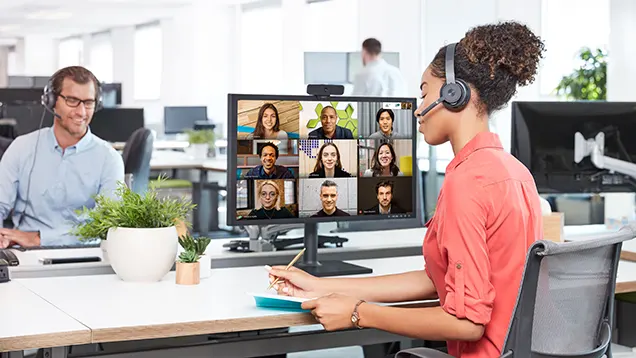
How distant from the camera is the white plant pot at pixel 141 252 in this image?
7.55 ft

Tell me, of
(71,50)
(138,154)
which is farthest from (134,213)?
(71,50)

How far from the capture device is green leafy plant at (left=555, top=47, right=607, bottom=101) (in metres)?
7.23

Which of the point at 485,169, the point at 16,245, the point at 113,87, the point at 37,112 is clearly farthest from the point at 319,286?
the point at 113,87

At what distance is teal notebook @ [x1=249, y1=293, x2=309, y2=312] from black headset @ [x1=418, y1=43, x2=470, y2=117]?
20.2 inches

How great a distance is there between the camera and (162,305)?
80.7 inches

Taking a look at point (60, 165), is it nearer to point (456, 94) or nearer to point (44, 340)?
point (44, 340)

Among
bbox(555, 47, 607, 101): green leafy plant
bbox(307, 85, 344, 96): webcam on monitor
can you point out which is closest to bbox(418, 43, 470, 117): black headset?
bbox(307, 85, 344, 96): webcam on monitor

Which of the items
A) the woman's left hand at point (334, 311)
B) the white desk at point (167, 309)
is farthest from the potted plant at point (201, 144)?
the woman's left hand at point (334, 311)

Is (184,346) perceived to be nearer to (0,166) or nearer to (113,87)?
(0,166)

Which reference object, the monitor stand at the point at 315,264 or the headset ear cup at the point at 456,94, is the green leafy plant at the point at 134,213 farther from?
the headset ear cup at the point at 456,94

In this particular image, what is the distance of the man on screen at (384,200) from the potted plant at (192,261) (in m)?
0.49

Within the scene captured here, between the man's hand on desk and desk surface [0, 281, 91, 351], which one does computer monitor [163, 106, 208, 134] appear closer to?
the man's hand on desk

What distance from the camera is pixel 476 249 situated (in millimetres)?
1711

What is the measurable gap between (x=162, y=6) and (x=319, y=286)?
11921 mm
